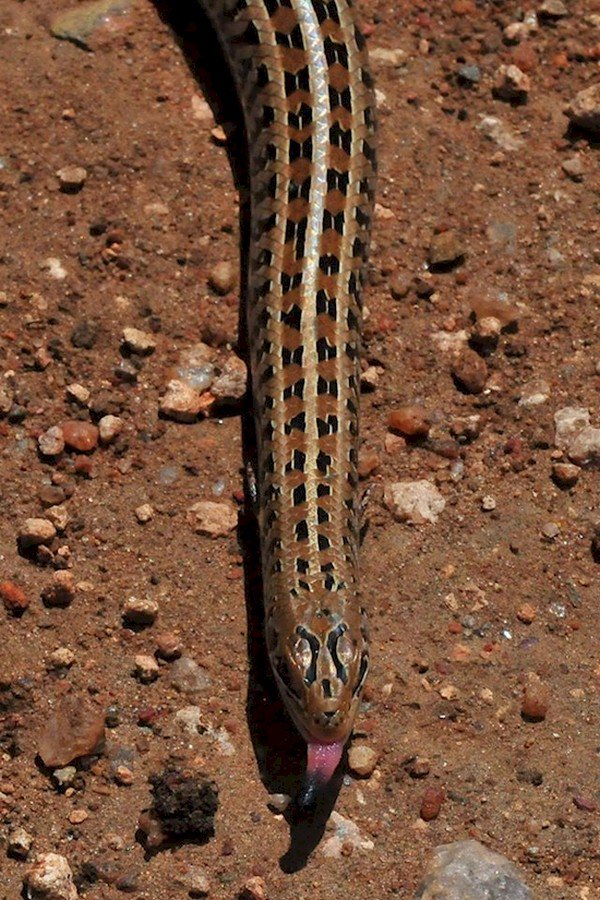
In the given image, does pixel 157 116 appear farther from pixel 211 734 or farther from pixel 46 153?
pixel 211 734

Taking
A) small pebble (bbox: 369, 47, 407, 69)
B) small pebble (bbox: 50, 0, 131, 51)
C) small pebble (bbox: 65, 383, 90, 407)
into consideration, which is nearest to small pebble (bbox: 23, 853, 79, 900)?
small pebble (bbox: 65, 383, 90, 407)

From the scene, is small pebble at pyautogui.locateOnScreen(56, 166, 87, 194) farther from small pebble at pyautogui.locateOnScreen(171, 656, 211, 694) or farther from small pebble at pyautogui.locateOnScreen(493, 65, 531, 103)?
small pebble at pyautogui.locateOnScreen(171, 656, 211, 694)

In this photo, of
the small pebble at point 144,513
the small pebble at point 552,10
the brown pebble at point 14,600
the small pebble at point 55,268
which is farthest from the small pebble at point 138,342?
the small pebble at point 552,10

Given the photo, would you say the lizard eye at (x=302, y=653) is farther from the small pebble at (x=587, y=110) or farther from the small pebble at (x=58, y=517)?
the small pebble at (x=587, y=110)

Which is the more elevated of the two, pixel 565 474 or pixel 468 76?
pixel 468 76

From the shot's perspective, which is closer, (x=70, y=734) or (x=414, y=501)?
(x=70, y=734)

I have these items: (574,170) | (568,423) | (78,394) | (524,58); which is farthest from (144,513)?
(524,58)

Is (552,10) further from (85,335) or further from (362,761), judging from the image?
(362,761)
